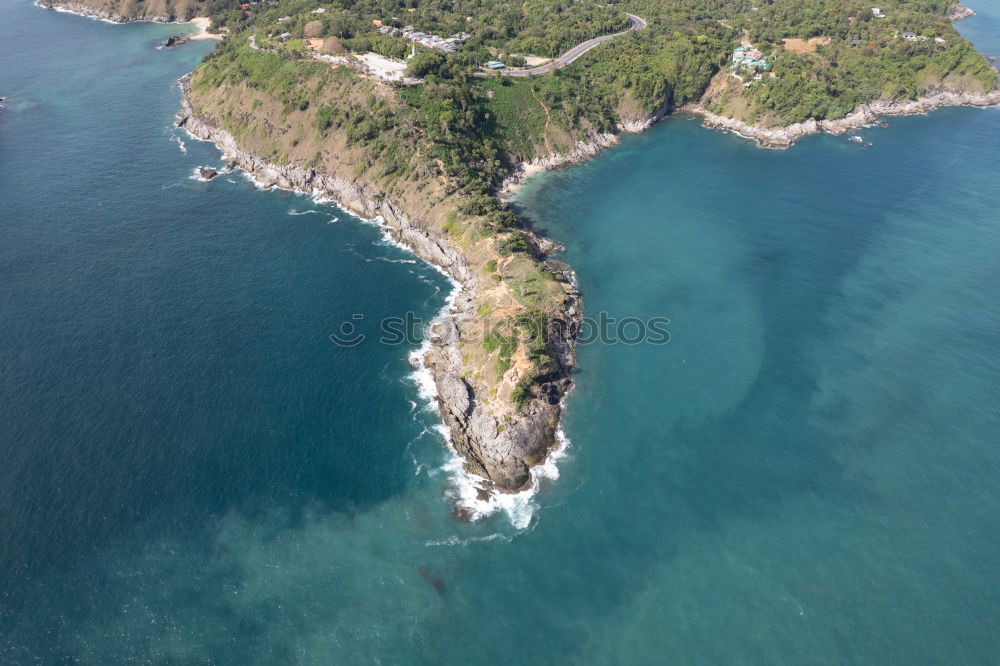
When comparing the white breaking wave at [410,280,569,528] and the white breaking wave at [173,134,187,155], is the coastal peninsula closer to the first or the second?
the white breaking wave at [410,280,569,528]

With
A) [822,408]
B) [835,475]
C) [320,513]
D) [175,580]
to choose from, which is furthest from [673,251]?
[175,580]

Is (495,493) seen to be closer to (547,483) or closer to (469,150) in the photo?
(547,483)

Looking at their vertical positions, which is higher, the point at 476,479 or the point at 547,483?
the point at 476,479

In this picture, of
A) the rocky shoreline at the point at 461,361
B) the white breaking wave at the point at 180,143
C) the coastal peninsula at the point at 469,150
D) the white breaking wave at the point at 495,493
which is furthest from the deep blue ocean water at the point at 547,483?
the white breaking wave at the point at 180,143

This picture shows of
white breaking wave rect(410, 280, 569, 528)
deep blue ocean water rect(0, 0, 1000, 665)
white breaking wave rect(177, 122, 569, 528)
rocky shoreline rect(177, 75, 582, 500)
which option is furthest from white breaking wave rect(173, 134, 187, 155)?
white breaking wave rect(410, 280, 569, 528)

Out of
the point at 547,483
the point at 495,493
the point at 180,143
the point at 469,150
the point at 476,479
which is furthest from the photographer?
the point at 180,143

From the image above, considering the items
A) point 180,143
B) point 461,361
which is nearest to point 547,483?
point 461,361

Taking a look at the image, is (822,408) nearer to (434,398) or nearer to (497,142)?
(434,398)

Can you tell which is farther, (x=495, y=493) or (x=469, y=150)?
(x=469, y=150)
